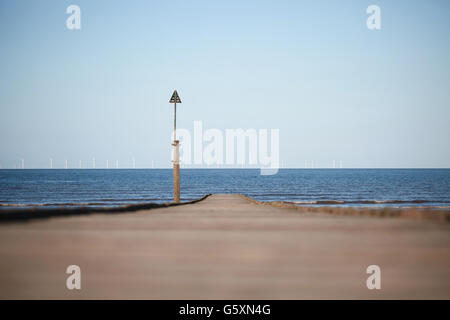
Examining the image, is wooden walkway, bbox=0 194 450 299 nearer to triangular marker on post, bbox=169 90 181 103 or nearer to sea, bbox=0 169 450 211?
sea, bbox=0 169 450 211

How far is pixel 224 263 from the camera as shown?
3.32m

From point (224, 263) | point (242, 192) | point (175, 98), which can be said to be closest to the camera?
point (224, 263)

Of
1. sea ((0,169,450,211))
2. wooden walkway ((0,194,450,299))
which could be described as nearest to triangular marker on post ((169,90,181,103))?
sea ((0,169,450,211))

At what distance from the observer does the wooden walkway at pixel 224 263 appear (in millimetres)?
2684

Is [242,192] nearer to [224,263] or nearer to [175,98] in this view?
[175,98]

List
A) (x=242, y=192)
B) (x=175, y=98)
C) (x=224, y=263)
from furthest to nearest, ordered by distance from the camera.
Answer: (x=242, y=192)
(x=175, y=98)
(x=224, y=263)

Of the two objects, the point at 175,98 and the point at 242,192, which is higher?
the point at 175,98

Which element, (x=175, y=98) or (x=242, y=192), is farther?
(x=242, y=192)

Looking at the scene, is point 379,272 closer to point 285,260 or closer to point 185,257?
point 285,260

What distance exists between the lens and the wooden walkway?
268 cm

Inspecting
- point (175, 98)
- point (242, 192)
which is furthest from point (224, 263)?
point (242, 192)

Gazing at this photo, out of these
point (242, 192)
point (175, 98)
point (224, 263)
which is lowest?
point (242, 192)

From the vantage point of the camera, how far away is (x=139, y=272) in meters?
3.06
